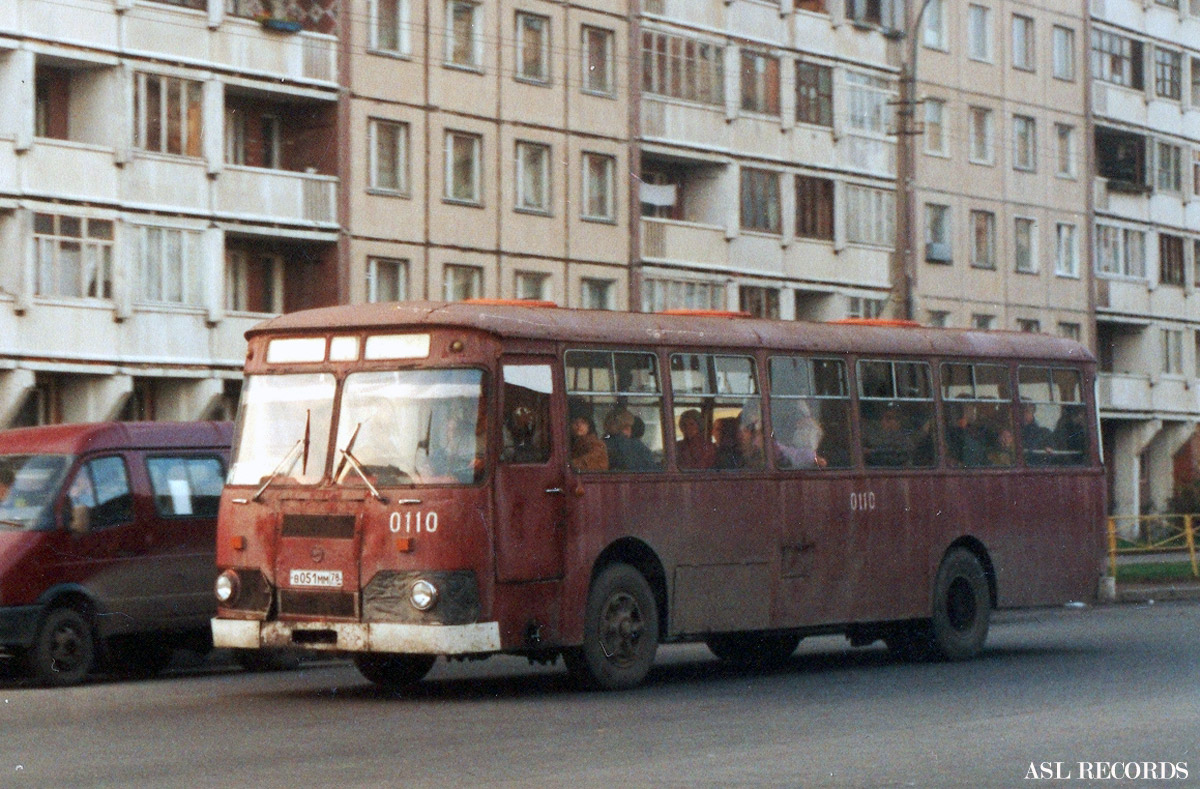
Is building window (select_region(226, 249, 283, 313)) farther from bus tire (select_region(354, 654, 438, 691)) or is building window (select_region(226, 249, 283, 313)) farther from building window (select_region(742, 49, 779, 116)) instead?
bus tire (select_region(354, 654, 438, 691))

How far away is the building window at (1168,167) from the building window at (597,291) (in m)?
26.7

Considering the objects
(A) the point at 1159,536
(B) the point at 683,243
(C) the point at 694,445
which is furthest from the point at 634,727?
(B) the point at 683,243

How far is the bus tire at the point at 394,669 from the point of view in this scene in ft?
57.7

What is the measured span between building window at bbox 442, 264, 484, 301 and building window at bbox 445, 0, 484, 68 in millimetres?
4097

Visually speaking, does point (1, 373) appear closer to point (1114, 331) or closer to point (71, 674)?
point (71, 674)

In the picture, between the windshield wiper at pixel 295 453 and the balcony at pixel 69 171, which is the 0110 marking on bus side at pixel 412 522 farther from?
the balcony at pixel 69 171

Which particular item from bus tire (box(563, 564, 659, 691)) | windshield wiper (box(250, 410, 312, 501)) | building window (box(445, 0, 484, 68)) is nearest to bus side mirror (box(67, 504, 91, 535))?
windshield wiper (box(250, 410, 312, 501))

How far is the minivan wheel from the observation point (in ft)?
62.2

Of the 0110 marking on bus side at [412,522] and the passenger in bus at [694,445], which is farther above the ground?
the passenger in bus at [694,445]

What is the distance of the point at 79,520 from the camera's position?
1939cm

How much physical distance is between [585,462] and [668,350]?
148 cm

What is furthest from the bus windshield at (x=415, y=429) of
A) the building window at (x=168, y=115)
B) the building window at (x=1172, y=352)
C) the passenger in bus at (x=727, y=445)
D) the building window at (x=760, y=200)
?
the building window at (x=1172, y=352)

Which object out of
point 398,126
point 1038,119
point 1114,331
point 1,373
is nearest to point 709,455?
point 1,373

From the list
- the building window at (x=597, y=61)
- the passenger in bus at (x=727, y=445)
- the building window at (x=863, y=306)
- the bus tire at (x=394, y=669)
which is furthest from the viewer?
the building window at (x=863, y=306)
